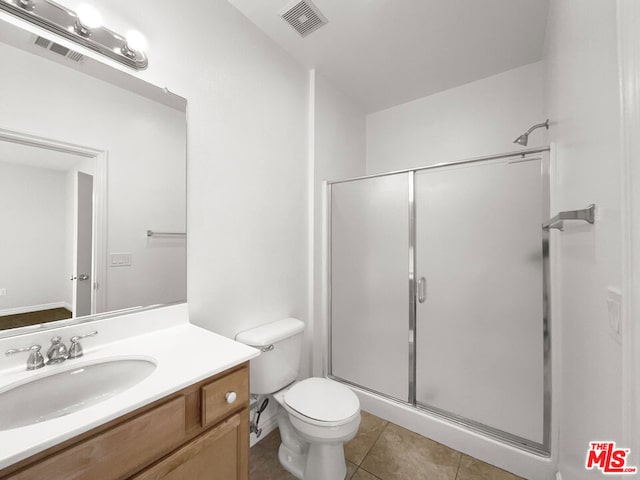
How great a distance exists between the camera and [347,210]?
2148mm

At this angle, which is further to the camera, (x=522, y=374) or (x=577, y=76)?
(x=522, y=374)

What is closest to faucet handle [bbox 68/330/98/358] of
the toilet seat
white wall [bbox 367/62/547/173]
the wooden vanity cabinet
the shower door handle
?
the wooden vanity cabinet

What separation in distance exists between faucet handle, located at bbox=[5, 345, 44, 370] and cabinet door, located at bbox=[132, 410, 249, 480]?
51cm

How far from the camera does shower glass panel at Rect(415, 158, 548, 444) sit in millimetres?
1463

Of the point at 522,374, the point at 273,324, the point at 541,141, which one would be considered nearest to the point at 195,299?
the point at 273,324

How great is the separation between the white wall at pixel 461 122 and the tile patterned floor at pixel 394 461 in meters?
2.15

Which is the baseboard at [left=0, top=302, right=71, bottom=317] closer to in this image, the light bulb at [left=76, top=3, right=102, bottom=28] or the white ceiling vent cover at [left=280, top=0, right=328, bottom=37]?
the light bulb at [left=76, top=3, right=102, bottom=28]

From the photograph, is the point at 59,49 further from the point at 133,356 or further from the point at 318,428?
the point at 318,428

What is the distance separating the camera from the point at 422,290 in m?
1.79

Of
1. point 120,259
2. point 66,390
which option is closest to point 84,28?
point 120,259

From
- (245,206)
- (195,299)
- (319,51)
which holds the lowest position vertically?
(195,299)

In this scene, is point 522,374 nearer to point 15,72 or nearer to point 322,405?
point 322,405

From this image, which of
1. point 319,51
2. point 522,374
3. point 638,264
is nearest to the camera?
point 638,264

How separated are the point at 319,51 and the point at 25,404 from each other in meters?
2.35
